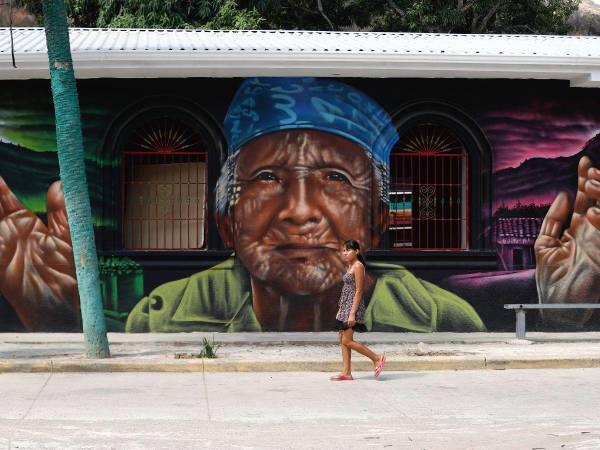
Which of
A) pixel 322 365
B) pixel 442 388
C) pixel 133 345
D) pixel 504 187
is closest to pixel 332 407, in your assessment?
pixel 442 388

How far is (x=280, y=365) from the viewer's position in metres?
12.8

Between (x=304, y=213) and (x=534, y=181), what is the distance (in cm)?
347

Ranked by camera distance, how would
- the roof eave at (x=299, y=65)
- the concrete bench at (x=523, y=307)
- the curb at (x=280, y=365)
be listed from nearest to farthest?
1. the curb at (x=280, y=365)
2. the roof eave at (x=299, y=65)
3. the concrete bench at (x=523, y=307)

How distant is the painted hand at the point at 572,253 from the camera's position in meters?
16.3

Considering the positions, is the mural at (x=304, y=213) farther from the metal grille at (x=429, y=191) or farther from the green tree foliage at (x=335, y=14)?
the green tree foliage at (x=335, y=14)

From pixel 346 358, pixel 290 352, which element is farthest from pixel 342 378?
pixel 290 352

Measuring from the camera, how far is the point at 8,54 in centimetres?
1445

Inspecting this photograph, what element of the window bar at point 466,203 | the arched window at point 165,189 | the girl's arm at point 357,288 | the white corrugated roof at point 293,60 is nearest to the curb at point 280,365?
the girl's arm at point 357,288

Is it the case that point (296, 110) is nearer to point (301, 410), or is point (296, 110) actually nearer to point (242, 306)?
point (242, 306)

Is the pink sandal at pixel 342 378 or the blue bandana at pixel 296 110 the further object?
the blue bandana at pixel 296 110

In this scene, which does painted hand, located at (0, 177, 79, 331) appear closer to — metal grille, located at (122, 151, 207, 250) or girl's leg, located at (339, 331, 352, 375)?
metal grille, located at (122, 151, 207, 250)

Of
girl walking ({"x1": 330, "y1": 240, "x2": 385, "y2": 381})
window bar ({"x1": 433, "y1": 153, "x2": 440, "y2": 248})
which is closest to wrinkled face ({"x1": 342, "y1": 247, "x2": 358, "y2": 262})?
girl walking ({"x1": 330, "y1": 240, "x2": 385, "y2": 381})

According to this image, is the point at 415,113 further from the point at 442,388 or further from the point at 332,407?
the point at 332,407

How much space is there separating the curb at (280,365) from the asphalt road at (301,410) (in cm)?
17
